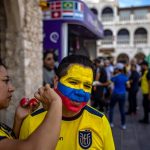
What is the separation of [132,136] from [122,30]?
31109 mm

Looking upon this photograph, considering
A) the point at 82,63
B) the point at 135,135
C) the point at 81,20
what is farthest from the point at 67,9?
the point at 82,63

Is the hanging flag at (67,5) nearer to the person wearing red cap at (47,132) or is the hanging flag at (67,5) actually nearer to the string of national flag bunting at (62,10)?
the string of national flag bunting at (62,10)

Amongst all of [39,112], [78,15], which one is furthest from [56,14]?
[39,112]

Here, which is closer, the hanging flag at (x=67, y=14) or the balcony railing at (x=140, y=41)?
the hanging flag at (x=67, y=14)

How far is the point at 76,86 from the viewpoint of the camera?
1.63m

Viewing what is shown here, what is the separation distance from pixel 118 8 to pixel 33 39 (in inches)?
1256

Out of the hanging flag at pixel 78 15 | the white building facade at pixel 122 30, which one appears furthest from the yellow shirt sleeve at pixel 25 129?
the white building facade at pixel 122 30

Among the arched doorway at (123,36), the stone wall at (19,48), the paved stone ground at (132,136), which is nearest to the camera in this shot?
the paved stone ground at (132,136)

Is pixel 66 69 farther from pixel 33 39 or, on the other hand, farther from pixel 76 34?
pixel 76 34

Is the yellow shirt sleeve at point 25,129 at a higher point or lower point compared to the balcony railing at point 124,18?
lower

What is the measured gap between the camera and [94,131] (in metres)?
1.59

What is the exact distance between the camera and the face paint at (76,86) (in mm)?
1609

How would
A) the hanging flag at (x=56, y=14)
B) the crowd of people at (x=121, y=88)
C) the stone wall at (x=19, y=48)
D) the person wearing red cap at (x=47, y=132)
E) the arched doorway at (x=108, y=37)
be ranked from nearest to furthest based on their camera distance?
1. the person wearing red cap at (x=47, y=132)
2. the stone wall at (x=19, y=48)
3. the crowd of people at (x=121, y=88)
4. the hanging flag at (x=56, y=14)
5. the arched doorway at (x=108, y=37)

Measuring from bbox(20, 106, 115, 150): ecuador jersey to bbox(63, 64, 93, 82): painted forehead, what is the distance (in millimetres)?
219
